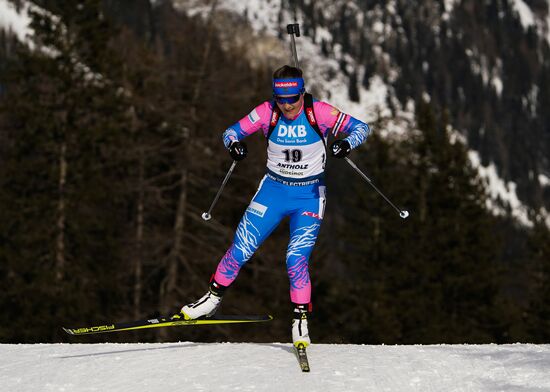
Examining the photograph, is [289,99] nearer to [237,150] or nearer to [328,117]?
[328,117]

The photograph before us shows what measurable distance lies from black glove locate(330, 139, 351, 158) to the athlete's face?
17.1 inches

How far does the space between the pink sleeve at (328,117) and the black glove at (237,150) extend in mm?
688

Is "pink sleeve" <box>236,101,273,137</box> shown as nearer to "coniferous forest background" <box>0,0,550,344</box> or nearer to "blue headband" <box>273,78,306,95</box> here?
"blue headband" <box>273,78,306,95</box>

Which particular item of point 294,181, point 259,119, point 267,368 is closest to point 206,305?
point 267,368

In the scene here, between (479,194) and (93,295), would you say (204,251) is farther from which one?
(479,194)

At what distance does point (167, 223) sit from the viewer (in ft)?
80.5

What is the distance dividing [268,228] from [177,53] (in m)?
15.4

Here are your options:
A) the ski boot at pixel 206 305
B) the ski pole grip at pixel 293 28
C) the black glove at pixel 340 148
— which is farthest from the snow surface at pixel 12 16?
the black glove at pixel 340 148

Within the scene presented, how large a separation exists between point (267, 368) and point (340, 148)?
1898 mm

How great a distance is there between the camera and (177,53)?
69.2ft

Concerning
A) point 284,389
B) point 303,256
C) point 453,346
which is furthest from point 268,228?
point 453,346

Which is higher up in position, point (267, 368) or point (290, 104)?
point (290, 104)

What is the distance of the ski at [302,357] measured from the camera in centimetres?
588

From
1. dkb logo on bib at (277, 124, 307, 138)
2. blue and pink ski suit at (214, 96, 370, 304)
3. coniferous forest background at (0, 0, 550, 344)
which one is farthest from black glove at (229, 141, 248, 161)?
coniferous forest background at (0, 0, 550, 344)
